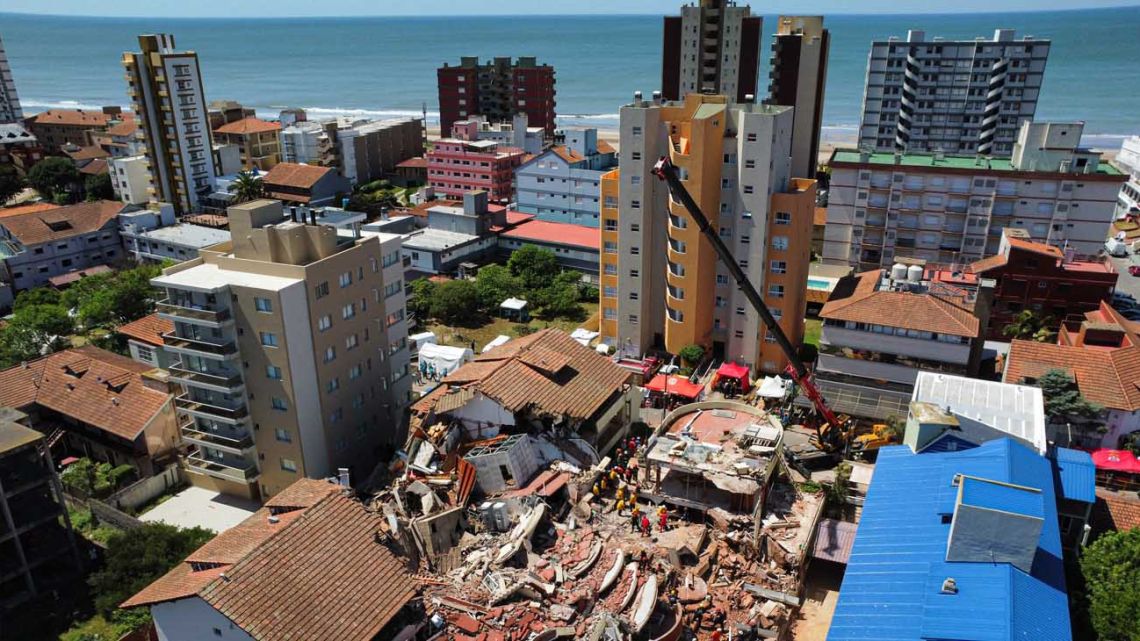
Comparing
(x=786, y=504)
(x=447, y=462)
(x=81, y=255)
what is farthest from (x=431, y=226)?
(x=786, y=504)

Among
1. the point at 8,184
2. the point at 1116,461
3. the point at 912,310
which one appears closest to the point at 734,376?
the point at 912,310

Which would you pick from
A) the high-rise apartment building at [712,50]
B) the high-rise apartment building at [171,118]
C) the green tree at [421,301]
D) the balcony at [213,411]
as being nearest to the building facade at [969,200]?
the high-rise apartment building at [712,50]

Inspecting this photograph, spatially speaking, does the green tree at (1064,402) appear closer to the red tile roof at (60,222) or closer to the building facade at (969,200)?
the building facade at (969,200)

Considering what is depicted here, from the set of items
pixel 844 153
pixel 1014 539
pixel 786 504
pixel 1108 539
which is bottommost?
pixel 786 504

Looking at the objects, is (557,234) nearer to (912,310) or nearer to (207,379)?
(912,310)

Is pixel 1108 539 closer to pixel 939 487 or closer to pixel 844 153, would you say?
pixel 939 487

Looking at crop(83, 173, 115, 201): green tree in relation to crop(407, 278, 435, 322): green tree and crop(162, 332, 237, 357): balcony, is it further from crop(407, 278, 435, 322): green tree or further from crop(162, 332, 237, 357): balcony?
crop(162, 332, 237, 357): balcony

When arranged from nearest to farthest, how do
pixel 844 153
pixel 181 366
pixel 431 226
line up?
pixel 181 366, pixel 844 153, pixel 431 226
